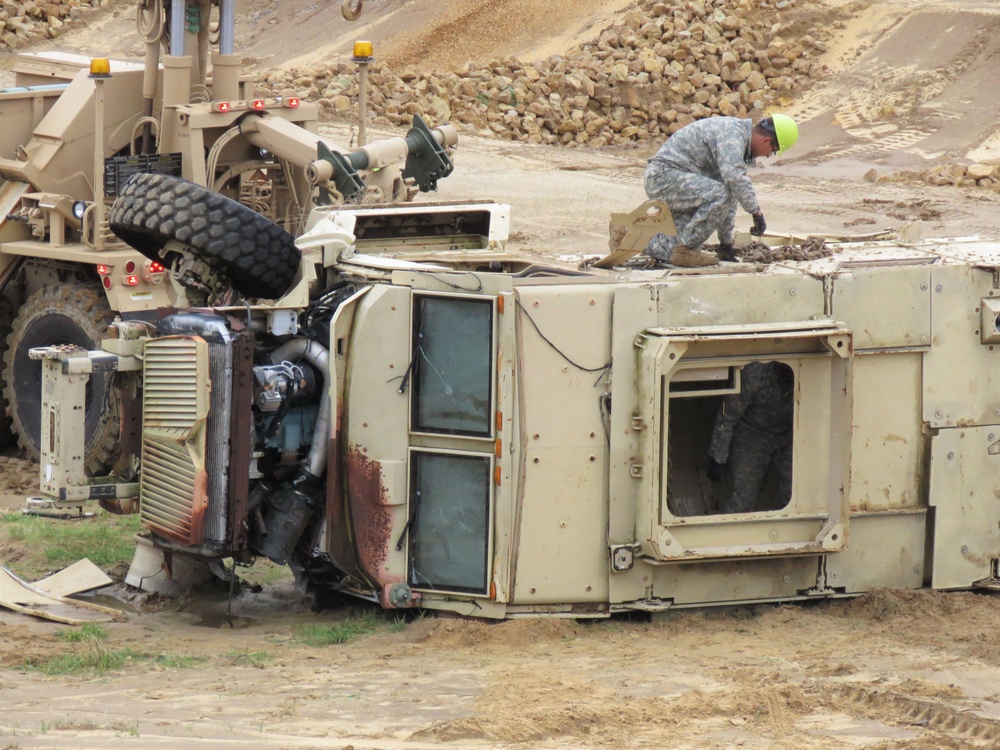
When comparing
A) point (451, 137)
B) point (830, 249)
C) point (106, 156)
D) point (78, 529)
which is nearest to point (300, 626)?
point (78, 529)

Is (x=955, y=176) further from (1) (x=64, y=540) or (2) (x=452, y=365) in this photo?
(2) (x=452, y=365)

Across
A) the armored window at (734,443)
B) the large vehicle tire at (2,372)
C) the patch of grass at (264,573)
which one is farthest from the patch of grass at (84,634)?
the large vehicle tire at (2,372)

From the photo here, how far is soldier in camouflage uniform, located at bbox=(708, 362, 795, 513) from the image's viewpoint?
778 cm

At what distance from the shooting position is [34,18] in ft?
90.9

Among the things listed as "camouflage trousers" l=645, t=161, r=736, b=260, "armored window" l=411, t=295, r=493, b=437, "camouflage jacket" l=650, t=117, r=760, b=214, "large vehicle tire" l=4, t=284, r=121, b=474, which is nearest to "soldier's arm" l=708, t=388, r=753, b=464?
"camouflage trousers" l=645, t=161, r=736, b=260

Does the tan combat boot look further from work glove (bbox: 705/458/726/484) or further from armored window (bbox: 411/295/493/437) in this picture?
armored window (bbox: 411/295/493/437)

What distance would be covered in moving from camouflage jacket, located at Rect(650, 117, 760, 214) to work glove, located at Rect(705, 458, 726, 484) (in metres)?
1.32

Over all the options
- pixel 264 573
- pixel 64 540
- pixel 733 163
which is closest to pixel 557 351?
pixel 733 163

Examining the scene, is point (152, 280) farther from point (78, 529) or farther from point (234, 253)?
point (234, 253)

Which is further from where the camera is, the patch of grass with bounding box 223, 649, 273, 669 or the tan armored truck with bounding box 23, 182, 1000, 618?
the tan armored truck with bounding box 23, 182, 1000, 618

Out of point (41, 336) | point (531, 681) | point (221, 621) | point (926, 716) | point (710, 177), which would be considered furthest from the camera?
point (41, 336)

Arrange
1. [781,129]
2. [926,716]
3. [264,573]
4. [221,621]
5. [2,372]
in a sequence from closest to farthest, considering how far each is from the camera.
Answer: [926,716] < [221,621] < [264,573] < [781,129] < [2,372]

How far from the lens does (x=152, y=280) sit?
34.5 ft

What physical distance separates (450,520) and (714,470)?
5.25 feet
